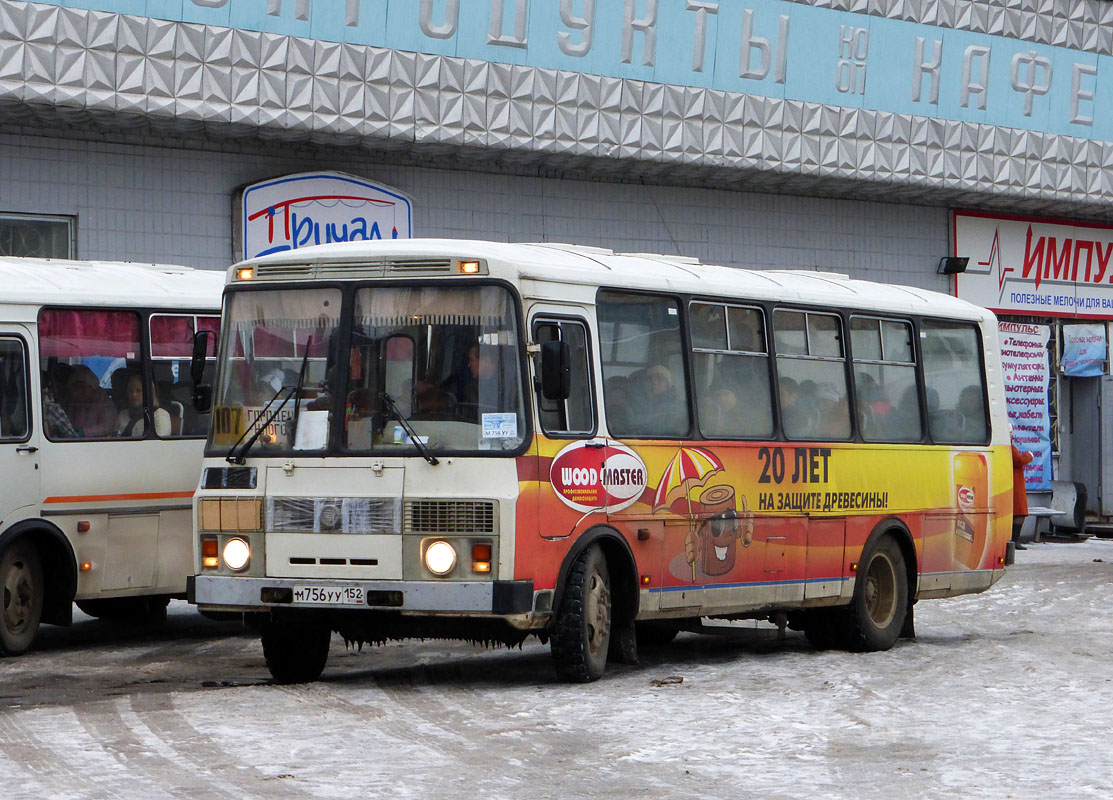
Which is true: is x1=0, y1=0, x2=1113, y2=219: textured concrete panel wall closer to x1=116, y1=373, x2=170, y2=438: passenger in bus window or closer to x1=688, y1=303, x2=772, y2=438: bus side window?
x1=116, y1=373, x2=170, y2=438: passenger in bus window

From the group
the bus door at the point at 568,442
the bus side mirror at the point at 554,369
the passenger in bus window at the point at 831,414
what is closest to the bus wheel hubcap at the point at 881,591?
the passenger in bus window at the point at 831,414

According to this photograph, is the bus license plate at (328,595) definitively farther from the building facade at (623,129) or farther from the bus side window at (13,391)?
the building facade at (623,129)

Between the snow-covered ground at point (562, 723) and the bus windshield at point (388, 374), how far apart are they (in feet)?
4.89

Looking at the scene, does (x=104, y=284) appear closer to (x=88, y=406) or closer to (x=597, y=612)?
(x=88, y=406)

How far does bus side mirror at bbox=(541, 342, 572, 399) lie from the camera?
10805mm

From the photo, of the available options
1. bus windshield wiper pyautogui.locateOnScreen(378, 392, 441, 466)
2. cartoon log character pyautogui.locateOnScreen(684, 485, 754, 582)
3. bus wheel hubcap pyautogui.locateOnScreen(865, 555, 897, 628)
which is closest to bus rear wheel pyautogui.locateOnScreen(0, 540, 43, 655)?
bus windshield wiper pyautogui.locateOnScreen(378, 392, 441, 466)

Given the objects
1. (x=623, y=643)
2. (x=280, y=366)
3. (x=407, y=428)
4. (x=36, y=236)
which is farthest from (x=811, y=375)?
(x=36, y=236)

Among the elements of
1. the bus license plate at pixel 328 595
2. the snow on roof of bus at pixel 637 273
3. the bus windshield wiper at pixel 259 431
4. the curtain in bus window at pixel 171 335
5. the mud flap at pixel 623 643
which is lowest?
the mud flap at pixel 623 643

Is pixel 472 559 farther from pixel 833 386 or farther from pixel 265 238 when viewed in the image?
pixel 265 238

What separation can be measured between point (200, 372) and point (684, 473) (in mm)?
3183

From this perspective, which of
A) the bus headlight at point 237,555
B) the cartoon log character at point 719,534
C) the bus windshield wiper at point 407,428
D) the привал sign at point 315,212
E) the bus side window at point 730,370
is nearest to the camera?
the bus windshield wiper at point 407,428

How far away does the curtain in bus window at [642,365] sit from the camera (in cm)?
1187

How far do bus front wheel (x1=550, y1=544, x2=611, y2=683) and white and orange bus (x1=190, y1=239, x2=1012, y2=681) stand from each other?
0.01 m

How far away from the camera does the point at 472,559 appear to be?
420 inches
